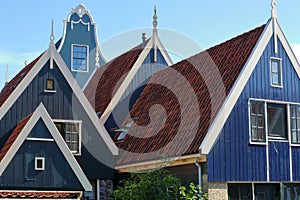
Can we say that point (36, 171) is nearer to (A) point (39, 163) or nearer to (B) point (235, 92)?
(A) point (39, 163)

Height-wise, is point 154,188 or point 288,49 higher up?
point 288,49

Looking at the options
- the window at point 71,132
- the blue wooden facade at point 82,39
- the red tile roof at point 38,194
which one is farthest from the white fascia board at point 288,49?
the blue wooden facade at point 82,39

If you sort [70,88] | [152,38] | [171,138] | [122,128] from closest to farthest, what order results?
[171,138] → [70,88] → [122,128] → [152,38]

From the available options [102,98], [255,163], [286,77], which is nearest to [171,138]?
[255,163]

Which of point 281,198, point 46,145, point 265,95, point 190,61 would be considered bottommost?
point 281,198

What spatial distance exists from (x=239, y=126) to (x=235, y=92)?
1161 mm

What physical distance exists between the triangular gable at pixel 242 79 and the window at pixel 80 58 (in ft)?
51.4

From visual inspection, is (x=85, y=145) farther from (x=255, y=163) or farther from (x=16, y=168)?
(x=255, y=163)

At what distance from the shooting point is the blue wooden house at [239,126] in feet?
64.7

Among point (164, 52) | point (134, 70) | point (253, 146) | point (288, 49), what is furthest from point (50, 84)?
point (288, 49)

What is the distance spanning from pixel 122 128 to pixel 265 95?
7598 millimetres

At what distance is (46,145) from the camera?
21.0 metres

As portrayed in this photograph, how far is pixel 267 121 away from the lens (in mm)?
21141

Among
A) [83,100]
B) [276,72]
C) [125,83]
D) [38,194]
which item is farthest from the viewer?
[125,83]
